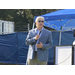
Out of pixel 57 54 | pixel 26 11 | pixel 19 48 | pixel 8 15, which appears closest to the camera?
pixel 57 54

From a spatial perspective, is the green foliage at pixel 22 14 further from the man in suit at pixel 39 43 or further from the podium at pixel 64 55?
the podium at pixel 64 55

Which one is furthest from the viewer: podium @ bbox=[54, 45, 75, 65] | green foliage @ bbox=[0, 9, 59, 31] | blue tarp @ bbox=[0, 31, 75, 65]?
green foliage @ bbox=[0, 9, 59, 31]

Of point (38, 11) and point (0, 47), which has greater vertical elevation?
point (38, 11)

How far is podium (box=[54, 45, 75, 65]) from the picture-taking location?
8.51 feet

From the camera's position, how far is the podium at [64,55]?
102 inches

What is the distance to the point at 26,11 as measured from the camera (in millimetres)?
34094

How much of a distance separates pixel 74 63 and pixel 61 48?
408 mm

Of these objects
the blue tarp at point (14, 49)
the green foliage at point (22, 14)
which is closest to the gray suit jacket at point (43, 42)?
the blue tarp at point (14, 49)

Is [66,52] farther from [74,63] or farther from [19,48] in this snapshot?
[19,48]

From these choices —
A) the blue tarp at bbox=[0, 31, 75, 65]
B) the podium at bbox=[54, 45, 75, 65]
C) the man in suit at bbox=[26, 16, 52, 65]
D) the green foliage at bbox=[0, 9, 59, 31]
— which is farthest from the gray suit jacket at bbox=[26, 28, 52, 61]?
the green foliage at bbox=[0, 9, 59, 31]

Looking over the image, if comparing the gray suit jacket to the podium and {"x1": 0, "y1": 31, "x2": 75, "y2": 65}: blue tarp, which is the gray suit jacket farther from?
{"x1": 0, "y1": 31, "x2": 75, "y2": 65}: blue tarp

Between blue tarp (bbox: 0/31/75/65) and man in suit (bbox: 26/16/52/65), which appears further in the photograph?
blue tarp (bbox: 0/31/75/65)

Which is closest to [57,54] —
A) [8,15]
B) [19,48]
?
[19,48]

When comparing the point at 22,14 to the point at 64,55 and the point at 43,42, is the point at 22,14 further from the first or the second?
the point at 64,55
